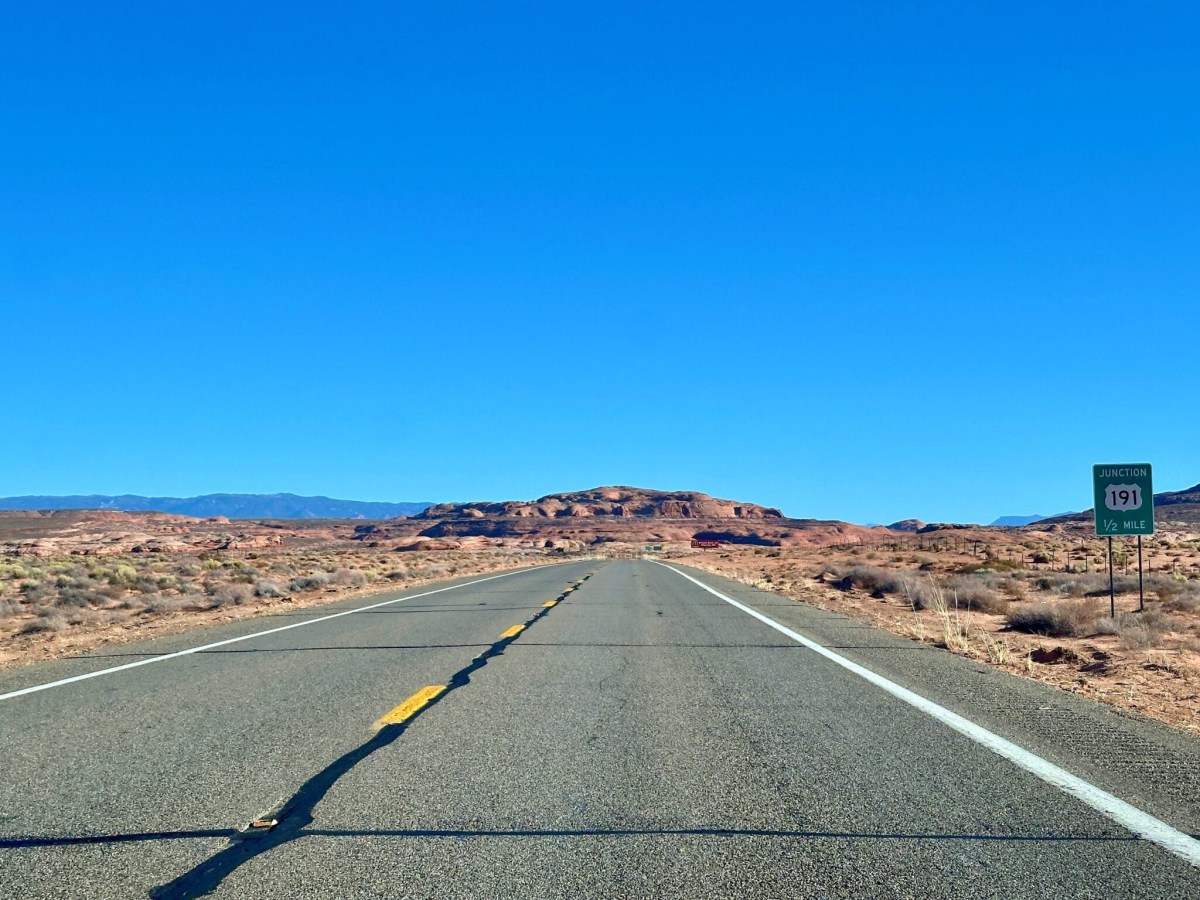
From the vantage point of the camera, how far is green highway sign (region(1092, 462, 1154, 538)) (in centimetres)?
1630

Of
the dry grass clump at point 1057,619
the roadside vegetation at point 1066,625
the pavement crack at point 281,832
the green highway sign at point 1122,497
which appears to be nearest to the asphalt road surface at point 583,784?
the pavement crack at point 281,832

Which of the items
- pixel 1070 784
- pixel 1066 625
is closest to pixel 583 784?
pixel 1070 784

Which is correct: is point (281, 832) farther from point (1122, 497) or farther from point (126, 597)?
point (126, 597)

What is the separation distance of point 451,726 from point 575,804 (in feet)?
7.73

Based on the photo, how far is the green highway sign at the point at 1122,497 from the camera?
16.3 metres

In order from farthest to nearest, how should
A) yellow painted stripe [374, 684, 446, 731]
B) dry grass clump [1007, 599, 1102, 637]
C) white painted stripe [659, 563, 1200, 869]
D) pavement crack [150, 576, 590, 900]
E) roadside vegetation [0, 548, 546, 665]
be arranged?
roadside vegetation [0, 548, 546, 665]
dry grass clump [1007, 599, 1102, 637]
yellow painted stripe [374, 684, 446, 731]
white painted stripe [659, 563, 1200, 869]
pavement crack [150, 576, 590, 900]

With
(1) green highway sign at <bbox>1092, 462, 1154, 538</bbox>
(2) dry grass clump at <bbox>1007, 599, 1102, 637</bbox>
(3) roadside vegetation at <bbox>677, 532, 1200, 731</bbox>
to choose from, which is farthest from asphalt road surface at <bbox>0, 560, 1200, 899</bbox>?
(1) green highway sign at <bbox>1092, 462, 1154, 538</bbox>

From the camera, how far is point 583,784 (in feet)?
18.5

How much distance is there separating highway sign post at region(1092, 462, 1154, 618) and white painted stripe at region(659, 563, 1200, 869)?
29.1 feet

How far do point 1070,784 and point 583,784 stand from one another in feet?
9.13

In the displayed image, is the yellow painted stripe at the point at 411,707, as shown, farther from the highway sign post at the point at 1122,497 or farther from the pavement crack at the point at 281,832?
the highway sign post at the point at 1122,497

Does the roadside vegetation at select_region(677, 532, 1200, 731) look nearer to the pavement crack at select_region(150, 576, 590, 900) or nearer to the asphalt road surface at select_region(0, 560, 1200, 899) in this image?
the asphalt road surface at select_region(0, 560, 1200, 899)

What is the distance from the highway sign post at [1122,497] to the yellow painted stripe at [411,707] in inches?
477

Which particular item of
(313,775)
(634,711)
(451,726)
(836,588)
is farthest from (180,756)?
(836,588)
